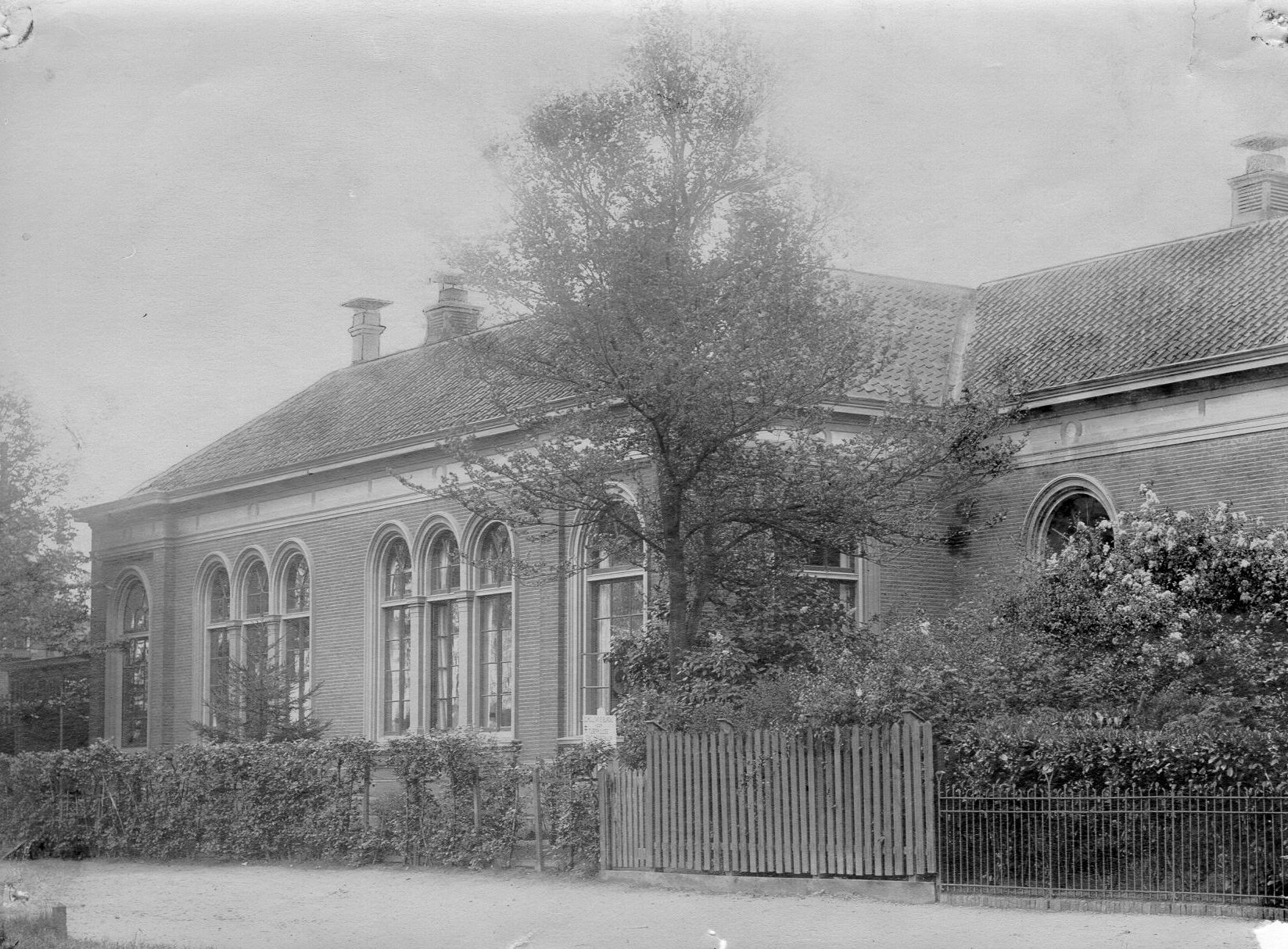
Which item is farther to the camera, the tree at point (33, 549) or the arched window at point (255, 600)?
the arched window at point (255, 600)

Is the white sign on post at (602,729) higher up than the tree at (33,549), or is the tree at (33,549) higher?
the tree at (33,549)

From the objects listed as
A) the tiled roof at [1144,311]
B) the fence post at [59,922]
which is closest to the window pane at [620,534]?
the tiled roof at [1144,311]

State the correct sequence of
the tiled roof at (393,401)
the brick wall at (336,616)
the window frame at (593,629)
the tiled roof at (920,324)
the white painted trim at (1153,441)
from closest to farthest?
the white painted trim at (1153,441) < the window frame at (593,629) < the tiled roof at (920,324) < the brick wall at (336,616) < the tiled roof at (393,401)

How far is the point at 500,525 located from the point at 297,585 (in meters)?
6.87

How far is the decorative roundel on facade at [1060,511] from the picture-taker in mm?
26547

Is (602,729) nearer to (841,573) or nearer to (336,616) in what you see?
(841,573)

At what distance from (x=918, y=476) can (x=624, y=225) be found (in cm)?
486

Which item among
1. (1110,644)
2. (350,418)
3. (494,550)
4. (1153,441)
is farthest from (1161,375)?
(350,418)

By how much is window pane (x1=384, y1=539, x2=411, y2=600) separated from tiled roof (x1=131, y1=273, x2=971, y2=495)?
1.92 metres

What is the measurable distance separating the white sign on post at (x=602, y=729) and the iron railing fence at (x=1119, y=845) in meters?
5.06

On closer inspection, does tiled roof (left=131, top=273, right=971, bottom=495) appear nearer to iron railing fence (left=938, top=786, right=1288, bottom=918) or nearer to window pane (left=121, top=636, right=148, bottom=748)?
window pane (left=121, top=636, right=148, bottom=748)

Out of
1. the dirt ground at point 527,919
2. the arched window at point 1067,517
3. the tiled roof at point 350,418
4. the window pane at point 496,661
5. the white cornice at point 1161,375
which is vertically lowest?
the dirt ground at point 527,919

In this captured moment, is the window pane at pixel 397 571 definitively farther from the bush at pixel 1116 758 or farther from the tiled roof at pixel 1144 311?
the bush at pixel 1116 758

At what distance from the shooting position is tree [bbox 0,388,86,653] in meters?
24.6
